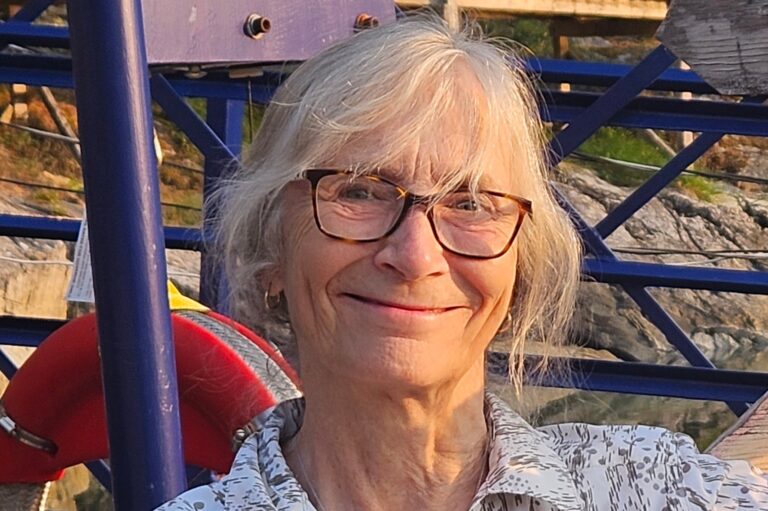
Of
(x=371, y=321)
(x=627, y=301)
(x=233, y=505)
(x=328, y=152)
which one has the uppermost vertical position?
(x=328, y=152)

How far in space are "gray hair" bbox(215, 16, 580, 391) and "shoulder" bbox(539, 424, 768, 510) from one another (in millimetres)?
125

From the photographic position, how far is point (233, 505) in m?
1.02

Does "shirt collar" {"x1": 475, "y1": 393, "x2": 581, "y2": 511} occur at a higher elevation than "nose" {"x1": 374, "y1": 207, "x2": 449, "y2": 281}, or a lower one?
lower

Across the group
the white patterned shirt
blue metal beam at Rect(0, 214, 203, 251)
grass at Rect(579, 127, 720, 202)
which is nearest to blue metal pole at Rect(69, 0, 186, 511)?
the white patterned shirt

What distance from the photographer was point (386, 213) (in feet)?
3.41

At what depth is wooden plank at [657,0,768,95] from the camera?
1319 mm

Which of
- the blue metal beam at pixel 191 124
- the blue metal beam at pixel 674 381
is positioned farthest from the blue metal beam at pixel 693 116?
the blue metal beam at pixel 191 124

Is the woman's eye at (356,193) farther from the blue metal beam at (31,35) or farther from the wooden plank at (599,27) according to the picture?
the wooden plank at (599,27)

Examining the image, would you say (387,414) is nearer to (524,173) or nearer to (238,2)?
(524,173)

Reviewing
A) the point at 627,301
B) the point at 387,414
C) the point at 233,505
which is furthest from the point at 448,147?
the point at 627,301

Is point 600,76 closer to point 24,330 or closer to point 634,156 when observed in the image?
point 24,330

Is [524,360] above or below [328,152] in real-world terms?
below

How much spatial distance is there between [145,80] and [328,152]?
0.31 metres

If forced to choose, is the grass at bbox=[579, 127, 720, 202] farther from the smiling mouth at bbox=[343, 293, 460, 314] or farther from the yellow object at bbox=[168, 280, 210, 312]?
the smiling mouth at bbox=[343, 293, 460, 314]
